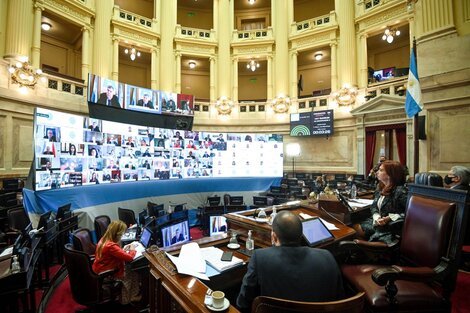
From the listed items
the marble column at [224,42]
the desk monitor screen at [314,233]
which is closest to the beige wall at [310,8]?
the marble column at [224,42]

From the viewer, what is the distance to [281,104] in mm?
11914

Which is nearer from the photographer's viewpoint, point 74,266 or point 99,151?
point 74,266

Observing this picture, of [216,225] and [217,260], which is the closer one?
[217,260]

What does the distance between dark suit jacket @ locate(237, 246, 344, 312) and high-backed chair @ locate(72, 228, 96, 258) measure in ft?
8.44

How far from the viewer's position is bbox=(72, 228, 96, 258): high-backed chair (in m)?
2.89

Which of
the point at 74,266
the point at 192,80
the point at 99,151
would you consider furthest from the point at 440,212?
the point at 192,80

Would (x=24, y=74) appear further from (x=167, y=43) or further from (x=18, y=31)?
(x=167, y=43)

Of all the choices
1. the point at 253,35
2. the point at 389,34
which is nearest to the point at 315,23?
the point at 253,35

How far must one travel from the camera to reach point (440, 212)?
1.85m

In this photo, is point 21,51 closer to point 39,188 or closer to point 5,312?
point 39,188

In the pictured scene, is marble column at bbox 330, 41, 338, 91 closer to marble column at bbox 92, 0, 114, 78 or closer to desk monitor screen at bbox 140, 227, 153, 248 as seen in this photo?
marble column at bbox 92, 0, 114, 78

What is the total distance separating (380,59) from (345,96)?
14.4 feet

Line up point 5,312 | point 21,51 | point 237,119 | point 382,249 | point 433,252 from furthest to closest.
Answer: point 237,119 → point 21,51 → point 5,312 → point 382,249 → point 433,252

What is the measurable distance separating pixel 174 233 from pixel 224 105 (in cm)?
951
